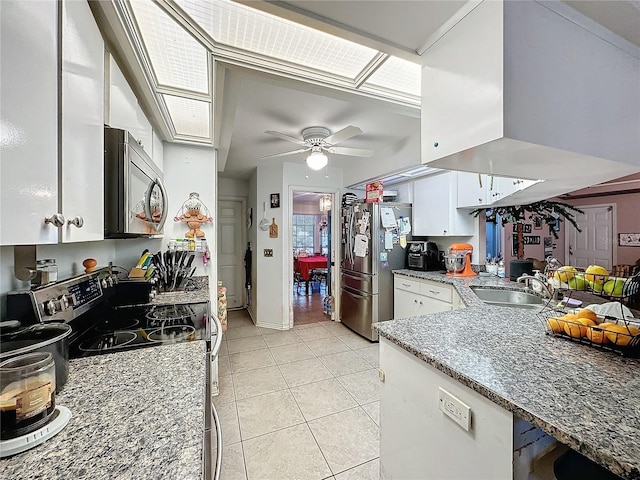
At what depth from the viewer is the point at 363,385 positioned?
2.46 metres

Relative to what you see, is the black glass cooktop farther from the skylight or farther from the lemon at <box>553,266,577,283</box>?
the lemon at <box>553,266,577,283</box>

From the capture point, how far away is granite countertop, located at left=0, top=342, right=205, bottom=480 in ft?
1.69

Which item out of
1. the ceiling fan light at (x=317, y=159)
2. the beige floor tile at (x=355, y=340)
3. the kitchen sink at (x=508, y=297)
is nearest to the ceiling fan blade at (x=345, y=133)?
the ceiling fan light at (x=317, y=159)

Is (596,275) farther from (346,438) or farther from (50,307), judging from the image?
(50,307)

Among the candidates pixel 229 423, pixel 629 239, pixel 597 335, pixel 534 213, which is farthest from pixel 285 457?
pixel 629 239

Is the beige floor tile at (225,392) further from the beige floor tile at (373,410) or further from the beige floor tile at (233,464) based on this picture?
the beige floor tile at (373,410)

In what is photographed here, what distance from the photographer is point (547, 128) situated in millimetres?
944

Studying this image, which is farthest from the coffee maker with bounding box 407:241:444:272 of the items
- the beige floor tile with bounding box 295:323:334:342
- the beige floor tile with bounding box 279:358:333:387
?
the beige floor tile with bounding box 279:358:333:387

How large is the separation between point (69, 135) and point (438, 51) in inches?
52.8

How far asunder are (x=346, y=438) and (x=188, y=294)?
1.49 meters

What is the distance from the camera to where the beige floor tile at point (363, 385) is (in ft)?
7.47

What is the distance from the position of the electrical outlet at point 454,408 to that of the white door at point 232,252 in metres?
4.39

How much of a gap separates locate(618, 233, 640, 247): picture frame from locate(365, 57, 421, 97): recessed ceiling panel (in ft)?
18.0

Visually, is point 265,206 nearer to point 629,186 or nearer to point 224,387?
point 224,387
